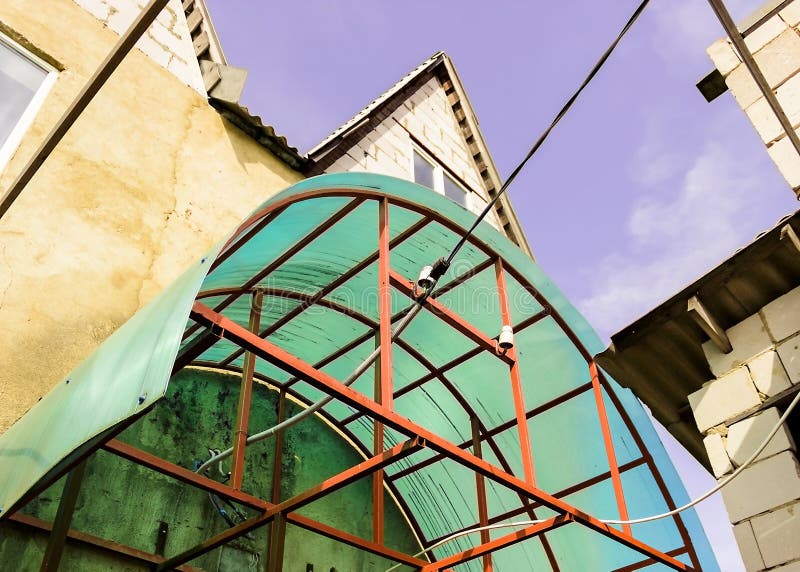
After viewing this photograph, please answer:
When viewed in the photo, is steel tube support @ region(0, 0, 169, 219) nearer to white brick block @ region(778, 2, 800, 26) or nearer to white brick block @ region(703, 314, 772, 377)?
white brick block @ region(703, 314, 772, 377)

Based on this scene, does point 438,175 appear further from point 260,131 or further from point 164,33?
point 164,33

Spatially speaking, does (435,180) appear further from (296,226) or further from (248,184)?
Result: (296,226)

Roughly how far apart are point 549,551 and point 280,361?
6.30 meters

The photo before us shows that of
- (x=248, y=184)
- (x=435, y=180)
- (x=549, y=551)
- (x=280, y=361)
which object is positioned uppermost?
(x=435, y=180)

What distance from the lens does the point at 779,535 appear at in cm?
511

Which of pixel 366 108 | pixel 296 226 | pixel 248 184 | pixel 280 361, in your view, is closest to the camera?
pixel 280 361

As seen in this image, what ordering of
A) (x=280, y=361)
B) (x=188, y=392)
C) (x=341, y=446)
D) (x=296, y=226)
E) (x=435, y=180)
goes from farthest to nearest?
(x=435, y=180) → (x=341, y=446) → (x=188, y=392) → (x=296, y=226) → (x=280, y=361)

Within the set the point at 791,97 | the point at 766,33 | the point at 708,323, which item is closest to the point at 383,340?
the point at 708,323

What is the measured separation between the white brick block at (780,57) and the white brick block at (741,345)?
2393mm

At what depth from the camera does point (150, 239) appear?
24.3ft

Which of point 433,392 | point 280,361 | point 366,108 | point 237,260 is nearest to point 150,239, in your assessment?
point 237,260

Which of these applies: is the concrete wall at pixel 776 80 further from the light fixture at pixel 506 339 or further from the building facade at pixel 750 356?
the light fixture at pixel 506 339

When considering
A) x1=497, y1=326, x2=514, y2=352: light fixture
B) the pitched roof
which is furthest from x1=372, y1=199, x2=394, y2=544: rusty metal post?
the pitched roof

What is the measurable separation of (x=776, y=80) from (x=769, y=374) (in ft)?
9.54
